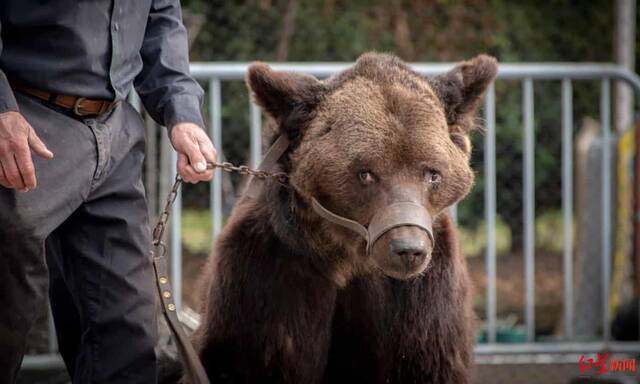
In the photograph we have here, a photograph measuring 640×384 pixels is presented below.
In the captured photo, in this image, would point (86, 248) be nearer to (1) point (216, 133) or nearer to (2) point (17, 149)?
(2) point (17, 149)

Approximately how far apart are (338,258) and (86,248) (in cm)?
100

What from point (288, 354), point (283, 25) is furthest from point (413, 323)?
point (283, 25)

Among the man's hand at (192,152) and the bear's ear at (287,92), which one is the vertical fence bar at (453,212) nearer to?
the bear's ear at (287,92)

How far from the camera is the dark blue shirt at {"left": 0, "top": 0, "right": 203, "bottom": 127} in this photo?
3043 mm

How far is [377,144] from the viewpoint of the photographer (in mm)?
3518

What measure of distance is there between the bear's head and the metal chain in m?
0.06

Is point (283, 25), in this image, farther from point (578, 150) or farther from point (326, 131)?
point (326, 131)

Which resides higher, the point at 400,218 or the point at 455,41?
the point at 455,41

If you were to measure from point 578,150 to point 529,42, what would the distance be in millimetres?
1136

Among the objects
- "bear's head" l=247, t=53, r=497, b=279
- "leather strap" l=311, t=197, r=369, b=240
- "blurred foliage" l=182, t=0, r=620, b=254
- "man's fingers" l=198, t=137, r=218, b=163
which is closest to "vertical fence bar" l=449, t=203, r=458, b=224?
"bear's head" l=247, t=53, r=497, b=279

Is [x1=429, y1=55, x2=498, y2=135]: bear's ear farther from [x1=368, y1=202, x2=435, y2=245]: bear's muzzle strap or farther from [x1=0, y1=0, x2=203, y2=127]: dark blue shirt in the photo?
[x1=0, y1=0, x2=203, y2=127]: dark blue shirt

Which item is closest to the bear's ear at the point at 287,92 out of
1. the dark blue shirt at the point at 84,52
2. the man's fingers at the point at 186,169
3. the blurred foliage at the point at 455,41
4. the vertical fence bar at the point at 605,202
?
the dark blue shirt at the point at 84,52

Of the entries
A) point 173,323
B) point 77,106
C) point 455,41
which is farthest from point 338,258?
point 455,41

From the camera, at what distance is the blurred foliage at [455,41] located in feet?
26.4
